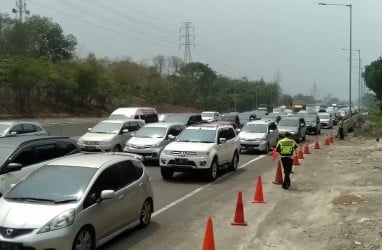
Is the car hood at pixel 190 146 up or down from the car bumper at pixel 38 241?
up

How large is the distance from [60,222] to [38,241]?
439mm

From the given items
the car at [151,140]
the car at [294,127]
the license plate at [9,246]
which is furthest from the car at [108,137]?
the license plate at [9,246]

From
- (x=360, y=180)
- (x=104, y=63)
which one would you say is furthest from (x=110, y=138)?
(x=104, y=63)

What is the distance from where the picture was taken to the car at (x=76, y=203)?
24.8 ft

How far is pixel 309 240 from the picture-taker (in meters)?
9.70

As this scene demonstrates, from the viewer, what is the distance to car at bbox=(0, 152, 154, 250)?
7566 mm

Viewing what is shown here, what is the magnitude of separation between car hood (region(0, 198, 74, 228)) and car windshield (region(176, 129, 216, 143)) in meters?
10.7

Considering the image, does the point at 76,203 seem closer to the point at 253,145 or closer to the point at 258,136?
the point at 253,145

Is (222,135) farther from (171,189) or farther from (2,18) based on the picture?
(2,18)

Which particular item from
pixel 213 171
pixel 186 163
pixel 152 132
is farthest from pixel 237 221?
pixel 152 132

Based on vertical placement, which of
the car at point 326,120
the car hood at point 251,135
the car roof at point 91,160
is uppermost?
the car roof at point 91,160

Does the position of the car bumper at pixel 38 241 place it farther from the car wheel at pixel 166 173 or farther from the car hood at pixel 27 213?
the car wheel at pixel 166 173

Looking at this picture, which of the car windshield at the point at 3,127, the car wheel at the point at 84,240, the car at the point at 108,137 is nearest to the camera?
the car wheel at the point at 84,240

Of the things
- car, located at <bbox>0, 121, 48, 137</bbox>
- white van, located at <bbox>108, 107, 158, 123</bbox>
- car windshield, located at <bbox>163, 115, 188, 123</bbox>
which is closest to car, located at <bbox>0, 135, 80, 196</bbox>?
car, located at <bbox>0, 121, 48, 137</bbox>
